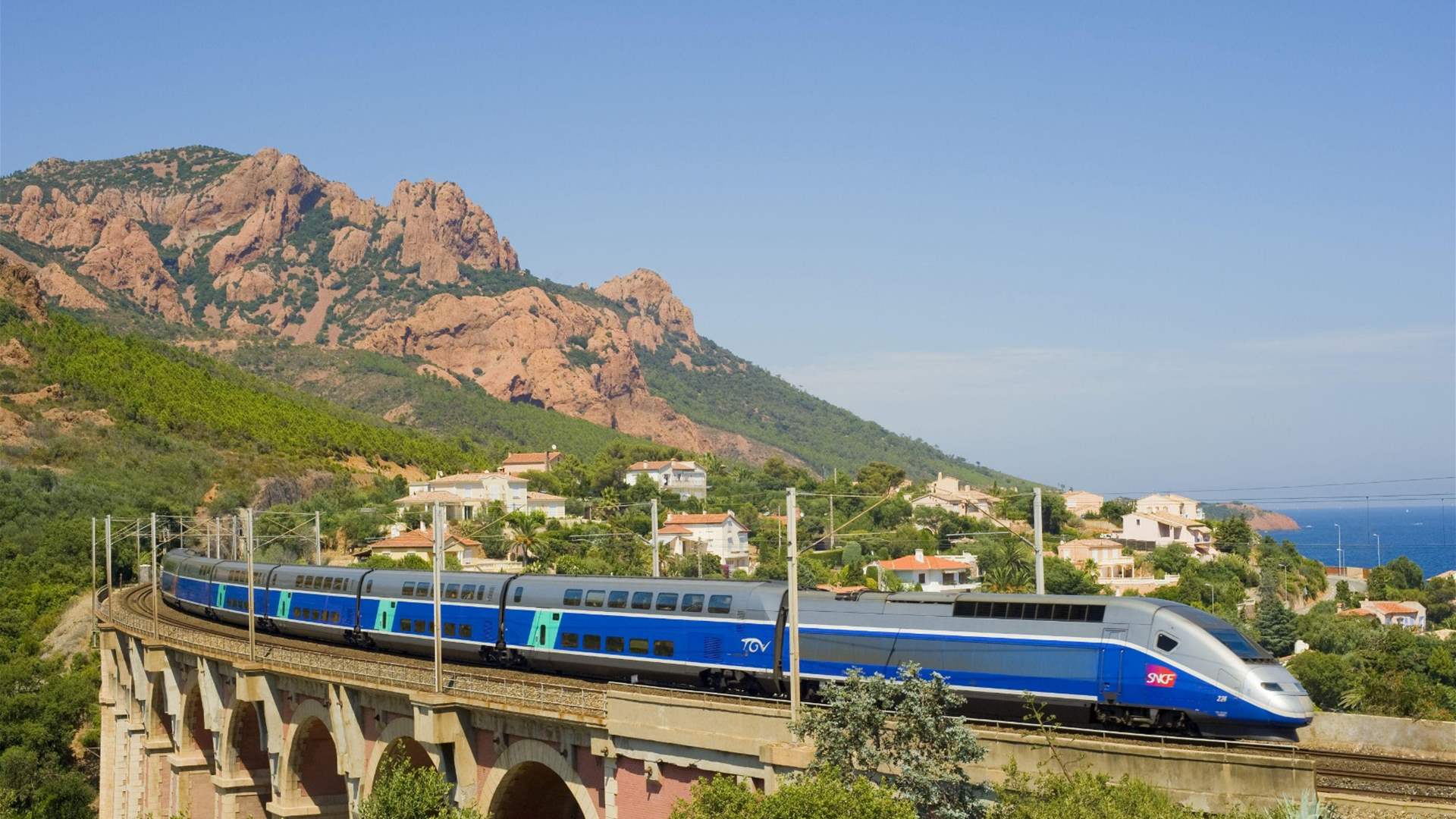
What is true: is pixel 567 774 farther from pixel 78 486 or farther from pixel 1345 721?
pixel 78 486

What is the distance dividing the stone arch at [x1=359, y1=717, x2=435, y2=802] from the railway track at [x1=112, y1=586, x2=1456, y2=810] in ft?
4.65

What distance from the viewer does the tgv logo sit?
30.6 m

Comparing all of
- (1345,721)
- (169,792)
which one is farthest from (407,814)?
(169,792)

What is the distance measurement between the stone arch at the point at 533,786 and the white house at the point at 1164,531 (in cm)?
11125

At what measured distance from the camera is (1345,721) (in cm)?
2570

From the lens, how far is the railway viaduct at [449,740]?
23.8 metres

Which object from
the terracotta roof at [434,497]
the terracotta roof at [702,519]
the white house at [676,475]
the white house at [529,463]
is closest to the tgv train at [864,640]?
the terracotta roof at [702,519]

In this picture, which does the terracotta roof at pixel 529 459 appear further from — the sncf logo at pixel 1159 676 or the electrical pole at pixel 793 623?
the sncf logo at pixel 1159 676

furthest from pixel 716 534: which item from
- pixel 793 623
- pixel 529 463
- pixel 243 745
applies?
pixel 793 623

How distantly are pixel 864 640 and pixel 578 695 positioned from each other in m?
6.73

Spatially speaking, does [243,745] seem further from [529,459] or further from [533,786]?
[529,459]

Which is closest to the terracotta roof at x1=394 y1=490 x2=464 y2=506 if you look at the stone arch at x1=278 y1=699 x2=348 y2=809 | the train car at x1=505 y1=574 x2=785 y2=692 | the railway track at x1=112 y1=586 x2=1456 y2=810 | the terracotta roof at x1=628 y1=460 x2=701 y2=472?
the terracotta roof at x1=628 y1=460 x2=701 y2=472

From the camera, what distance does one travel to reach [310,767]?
4609cm

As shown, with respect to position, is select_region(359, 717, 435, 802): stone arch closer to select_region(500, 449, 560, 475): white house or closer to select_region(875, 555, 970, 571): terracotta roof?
select_region(875, 555, 970, 571): terracotta roof
